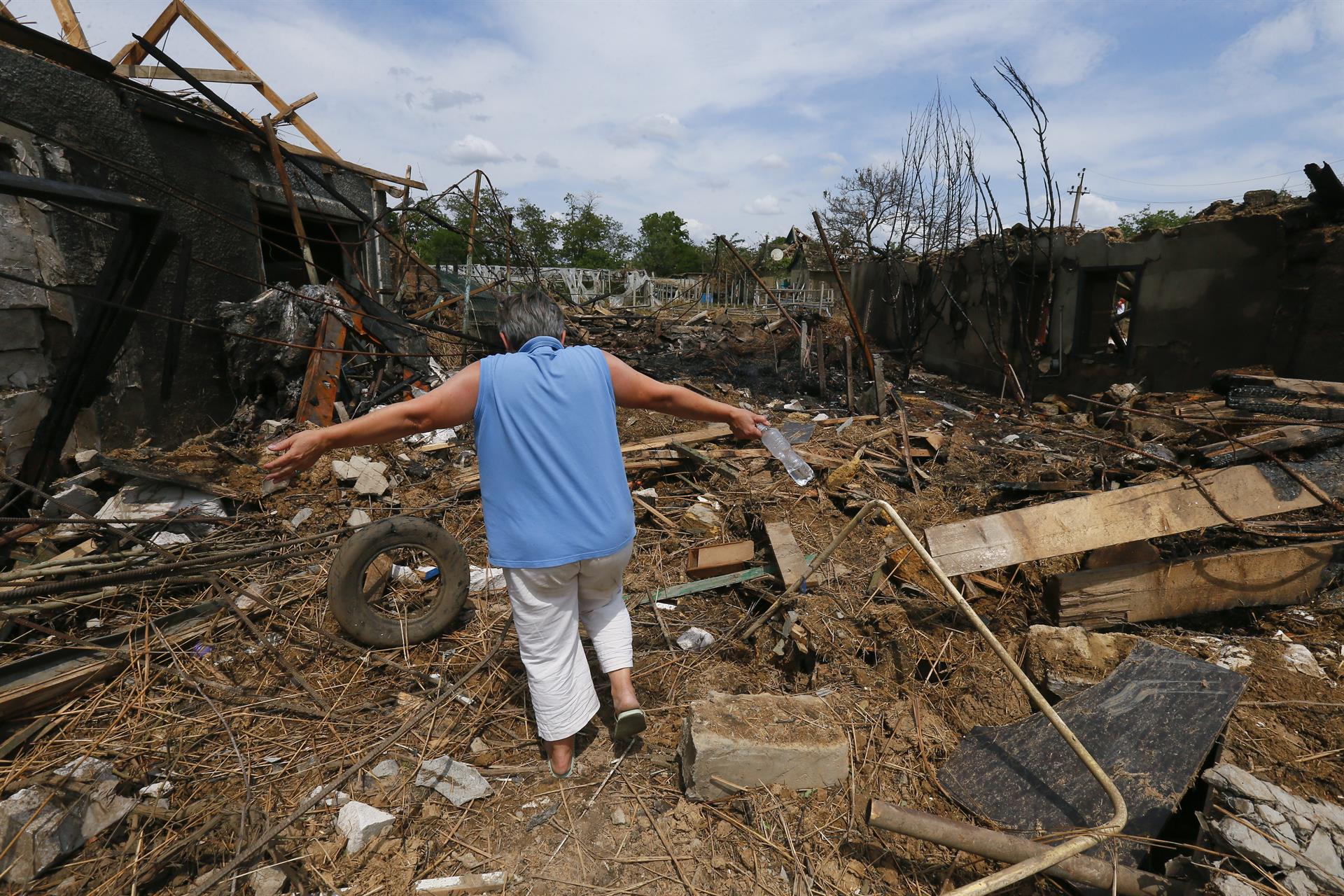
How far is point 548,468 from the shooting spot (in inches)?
87.2

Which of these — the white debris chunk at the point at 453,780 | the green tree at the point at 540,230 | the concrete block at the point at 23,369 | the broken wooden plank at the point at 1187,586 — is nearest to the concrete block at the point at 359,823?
the white debris chunk at the point at 453,780

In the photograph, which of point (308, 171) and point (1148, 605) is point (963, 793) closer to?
point (1148, 605)

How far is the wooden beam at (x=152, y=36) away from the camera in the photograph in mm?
6914

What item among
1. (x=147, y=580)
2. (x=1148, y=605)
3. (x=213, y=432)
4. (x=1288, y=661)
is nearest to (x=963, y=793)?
(x=1148, y=605)

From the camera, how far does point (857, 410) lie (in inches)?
332

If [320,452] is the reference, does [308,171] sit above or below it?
above

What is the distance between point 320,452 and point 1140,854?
2991 millimetres

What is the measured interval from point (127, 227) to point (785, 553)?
173 inches

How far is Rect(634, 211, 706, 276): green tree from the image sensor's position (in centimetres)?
4981

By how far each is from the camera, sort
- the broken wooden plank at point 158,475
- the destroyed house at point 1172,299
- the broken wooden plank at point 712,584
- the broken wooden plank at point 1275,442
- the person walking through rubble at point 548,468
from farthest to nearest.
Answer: the destroyed house at point 1172,299, the broken wooden plank at point 158,475, the broken wooden plank at point 712,584, the broken wooden plank at point 1275,442, the person walking through rubble at point 548,468

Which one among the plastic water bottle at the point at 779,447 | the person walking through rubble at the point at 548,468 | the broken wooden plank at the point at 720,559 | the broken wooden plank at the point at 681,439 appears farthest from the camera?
the broken wooden plank at the point at 681,439

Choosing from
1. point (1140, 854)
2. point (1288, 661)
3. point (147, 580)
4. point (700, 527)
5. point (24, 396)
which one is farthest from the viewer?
point (24, 396)

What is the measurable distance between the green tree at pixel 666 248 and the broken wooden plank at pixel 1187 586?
146 ft

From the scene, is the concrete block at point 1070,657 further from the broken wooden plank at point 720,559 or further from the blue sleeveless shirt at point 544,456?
the blue sleeveless shirt at point 544,456
